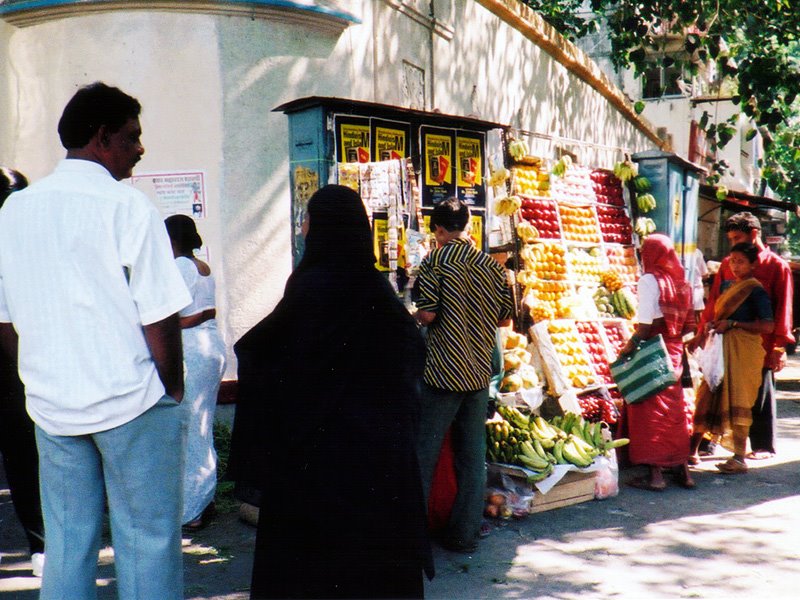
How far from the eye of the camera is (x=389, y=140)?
5.96m

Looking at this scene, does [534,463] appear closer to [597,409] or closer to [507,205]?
[597,409]

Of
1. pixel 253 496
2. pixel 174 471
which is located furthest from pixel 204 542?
pixel 174 471

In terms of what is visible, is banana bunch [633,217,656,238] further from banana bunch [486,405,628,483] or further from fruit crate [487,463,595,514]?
fruit crate [487,463,595,514]

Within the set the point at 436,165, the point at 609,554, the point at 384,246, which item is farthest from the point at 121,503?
the point at 436,165

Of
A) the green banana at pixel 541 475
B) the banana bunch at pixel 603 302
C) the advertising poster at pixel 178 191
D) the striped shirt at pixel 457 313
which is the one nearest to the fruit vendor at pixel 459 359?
the striped shirt at pixel 457 313

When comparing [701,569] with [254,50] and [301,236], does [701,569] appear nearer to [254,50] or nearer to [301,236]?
[301,236]

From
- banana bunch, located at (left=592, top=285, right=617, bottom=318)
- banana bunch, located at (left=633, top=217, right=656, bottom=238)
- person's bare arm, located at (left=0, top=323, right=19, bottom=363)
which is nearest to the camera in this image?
person's bare arm, located at (left=0, top=323, right=19, bottom=363)

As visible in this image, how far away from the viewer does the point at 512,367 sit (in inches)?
259

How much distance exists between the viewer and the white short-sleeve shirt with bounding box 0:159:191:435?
261cm

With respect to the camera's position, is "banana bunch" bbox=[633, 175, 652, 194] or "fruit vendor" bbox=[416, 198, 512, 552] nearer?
"fruit vendor" bbox=[416, 198, 512, 552]

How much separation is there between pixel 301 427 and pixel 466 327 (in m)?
2.00

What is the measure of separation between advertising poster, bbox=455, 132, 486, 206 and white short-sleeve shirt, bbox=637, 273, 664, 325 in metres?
1.34

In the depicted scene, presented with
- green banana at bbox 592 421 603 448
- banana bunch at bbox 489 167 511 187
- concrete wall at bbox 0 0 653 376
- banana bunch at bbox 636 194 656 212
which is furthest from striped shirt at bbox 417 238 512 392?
banana bunch at bbox 636 194 656 212

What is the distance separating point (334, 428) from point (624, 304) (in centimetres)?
551
